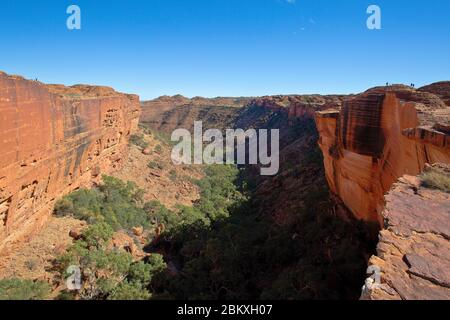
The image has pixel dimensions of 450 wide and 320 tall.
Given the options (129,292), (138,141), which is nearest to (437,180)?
(129,292)

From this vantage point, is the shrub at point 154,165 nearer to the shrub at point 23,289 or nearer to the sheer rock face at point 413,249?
the shrub at point 23,289

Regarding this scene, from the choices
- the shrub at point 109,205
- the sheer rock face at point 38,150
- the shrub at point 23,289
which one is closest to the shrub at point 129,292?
the shrub at point 23,289

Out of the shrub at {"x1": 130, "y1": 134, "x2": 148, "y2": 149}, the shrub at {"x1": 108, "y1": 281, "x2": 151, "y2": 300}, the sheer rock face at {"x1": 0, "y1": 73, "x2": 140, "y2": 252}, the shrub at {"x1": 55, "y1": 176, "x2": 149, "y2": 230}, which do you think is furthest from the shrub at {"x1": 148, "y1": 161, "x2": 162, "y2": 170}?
the shrub at {"x1": 108, "y1": 281, "x2": 151, "y2": 300}

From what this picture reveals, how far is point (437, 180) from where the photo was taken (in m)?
5.98

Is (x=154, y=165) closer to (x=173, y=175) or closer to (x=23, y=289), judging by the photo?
(x=173, y=175)

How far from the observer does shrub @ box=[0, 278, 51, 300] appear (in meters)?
9.50

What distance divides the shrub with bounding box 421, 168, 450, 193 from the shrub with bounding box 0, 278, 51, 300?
1074 cm

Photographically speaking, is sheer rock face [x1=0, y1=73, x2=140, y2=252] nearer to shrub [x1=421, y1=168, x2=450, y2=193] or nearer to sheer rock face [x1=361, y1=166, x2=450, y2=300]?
sheer rock face [x1=361, y1=166, x2=450, y2=300]

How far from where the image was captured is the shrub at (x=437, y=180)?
587cm

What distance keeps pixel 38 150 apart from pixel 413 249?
12754 millimetres

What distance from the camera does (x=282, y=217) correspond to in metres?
19.9

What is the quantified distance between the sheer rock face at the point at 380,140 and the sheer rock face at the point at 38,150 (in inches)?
456
